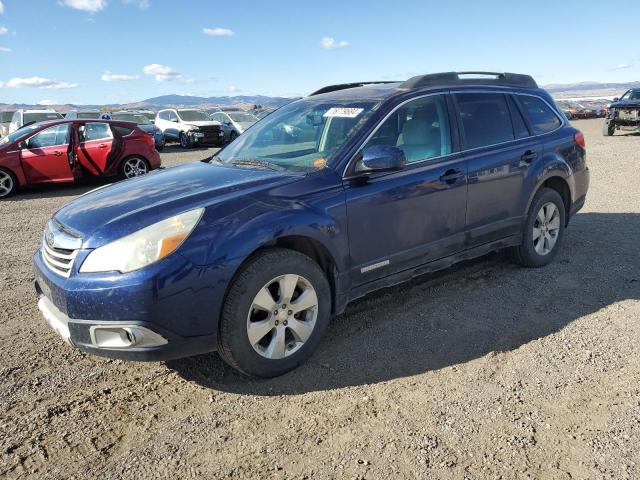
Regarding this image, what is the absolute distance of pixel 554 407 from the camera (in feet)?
9.53

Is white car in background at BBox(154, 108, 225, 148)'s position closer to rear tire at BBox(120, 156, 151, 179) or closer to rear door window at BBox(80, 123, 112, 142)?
rear tire at BBox(120, 156, 151, 179)

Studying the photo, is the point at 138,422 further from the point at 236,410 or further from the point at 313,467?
the point at 313,467

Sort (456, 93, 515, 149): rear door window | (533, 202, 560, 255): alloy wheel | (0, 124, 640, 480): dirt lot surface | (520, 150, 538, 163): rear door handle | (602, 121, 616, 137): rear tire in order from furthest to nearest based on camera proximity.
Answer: (602, 121, 616, 137): rear tire
(533, 202, 560, 255): alloy wheel
(520, 150, 538, 163): rear door handle
(456, 93, 515, 149): rear door window
(0, 124, 640, 480): dirt lot surface

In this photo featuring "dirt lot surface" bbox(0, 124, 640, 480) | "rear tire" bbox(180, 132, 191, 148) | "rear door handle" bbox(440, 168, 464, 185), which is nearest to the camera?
"dirt lot surface" bbox(0, 124, 640, 480)

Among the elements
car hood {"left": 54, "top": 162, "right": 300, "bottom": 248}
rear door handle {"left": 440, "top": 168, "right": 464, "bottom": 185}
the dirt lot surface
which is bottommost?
the dirt lot surface

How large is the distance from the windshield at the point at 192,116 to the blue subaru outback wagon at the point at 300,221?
19993mm

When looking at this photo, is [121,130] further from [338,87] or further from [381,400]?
[381,400]

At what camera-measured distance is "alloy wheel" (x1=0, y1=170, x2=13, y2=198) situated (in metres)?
10.8

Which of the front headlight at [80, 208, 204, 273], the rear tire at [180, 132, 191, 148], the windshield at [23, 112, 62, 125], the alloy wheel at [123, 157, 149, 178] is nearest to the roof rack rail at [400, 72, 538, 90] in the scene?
the front headlight at [80, 208, 204, 273]

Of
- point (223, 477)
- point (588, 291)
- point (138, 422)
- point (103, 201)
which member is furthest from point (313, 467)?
point (588, 291)

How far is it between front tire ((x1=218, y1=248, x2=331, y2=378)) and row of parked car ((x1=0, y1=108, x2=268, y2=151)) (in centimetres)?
1939

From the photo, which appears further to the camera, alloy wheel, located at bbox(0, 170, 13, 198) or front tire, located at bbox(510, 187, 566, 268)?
alloy wheel, located at bbox(0, 170, 13, 198)

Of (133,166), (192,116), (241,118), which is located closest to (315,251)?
(133,166)

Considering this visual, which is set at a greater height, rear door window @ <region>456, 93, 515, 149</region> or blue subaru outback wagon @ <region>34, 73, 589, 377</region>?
rear door window @ <region>456, 93, 515, 149</region>
